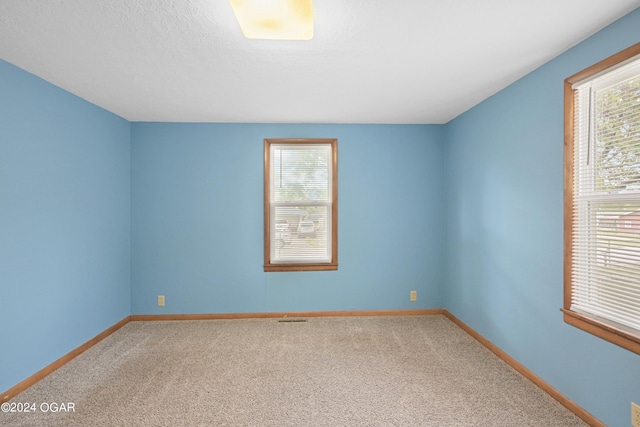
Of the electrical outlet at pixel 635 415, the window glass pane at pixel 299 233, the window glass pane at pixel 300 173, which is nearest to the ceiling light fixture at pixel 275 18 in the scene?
the window glass pane at pixel 300 173

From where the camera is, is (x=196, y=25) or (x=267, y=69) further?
(x=267, y=69)

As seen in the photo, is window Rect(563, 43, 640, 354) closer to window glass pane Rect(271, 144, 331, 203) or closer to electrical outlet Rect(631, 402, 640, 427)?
electrical outlet Rect(631, 402, 640, 427)

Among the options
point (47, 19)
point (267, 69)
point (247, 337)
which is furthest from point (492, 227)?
point (47, 19)

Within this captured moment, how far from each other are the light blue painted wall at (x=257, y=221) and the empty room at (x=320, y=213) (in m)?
0.03

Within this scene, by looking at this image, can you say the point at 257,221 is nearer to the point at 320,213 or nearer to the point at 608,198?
the point at 320,213

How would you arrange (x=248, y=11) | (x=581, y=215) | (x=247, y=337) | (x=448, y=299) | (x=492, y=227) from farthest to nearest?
(x=448, y=299)
(x=247, y=337)
(x=492, y=227)
(x=581, y=215)
(x=248, y=11)

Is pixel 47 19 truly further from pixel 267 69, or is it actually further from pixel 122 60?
pixel 267 69

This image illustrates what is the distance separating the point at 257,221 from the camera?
380 centimetres

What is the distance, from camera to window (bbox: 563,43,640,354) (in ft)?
5.56

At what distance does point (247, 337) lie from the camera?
3270 mm

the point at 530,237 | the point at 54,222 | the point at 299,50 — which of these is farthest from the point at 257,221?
the point at 530,237

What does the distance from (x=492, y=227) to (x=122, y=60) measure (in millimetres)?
3361

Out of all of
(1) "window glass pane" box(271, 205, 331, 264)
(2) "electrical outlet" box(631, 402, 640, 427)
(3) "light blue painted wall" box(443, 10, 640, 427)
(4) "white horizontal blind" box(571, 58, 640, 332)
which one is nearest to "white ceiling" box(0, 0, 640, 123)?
(3) "light blue painted wall" box(443, 10, 640, 427)

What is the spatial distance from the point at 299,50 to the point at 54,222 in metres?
2.47
